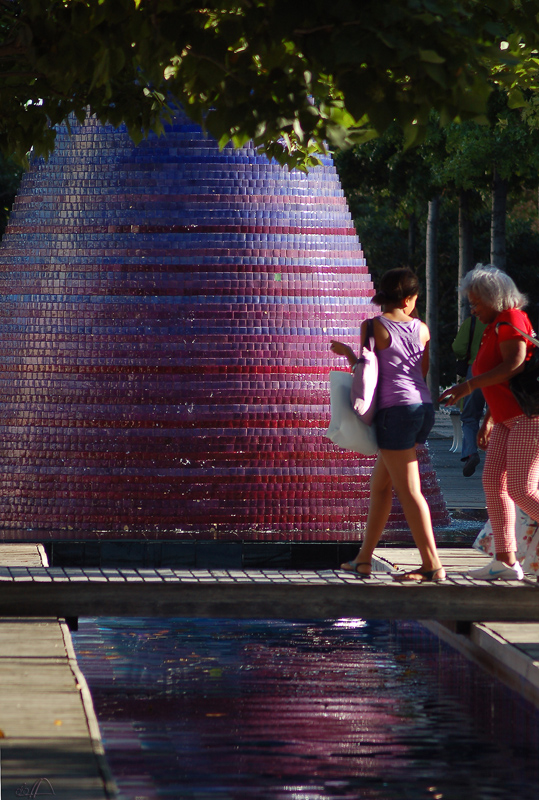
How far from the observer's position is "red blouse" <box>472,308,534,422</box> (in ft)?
24.3

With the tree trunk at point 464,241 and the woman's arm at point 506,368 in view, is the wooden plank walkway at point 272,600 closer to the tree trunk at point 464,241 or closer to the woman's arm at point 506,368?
the woman's arm at point 506,368

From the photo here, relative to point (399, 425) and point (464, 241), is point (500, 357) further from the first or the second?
point (464, 241)

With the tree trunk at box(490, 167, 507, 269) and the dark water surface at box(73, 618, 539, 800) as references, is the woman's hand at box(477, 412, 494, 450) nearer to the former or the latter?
the dark water surface at box(73, 618, 539, 800)

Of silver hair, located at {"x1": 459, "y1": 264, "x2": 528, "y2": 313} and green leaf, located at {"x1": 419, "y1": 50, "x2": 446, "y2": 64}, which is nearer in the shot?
green leaf, located at {"x1": 419, "y1": 50, "x2": 446, "y2": 64}

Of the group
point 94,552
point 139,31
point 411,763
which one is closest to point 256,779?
point 411,763

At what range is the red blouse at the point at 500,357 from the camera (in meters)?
7.41

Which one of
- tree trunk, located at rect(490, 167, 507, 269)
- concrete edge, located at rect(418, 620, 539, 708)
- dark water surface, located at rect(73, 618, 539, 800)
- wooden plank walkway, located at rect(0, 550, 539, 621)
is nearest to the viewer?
dark water surface, located at rect(73, 618, 539, 800)

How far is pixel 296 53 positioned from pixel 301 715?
2701 mm

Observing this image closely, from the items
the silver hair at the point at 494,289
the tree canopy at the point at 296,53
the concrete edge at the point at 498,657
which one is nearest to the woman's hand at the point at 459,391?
the silver hair at the point at 494,289

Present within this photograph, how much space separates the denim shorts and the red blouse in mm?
404

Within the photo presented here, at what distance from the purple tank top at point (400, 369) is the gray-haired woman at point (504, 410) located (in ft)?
0.55

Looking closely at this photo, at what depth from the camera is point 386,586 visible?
268 inches

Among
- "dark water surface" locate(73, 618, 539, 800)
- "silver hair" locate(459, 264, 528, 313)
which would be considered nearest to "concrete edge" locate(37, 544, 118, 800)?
"dark water surface" locate(73, 618, 539, 800)

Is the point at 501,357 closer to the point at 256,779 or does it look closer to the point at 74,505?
the point at 256,779
